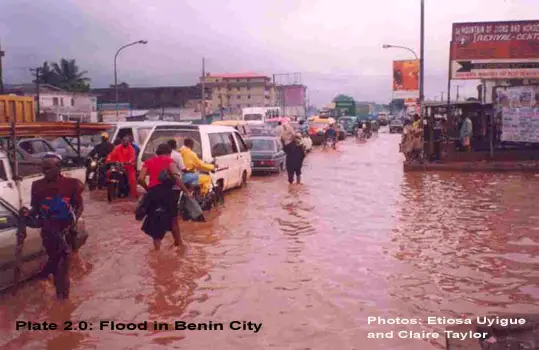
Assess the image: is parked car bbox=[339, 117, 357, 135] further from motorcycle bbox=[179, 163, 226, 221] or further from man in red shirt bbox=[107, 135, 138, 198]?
motorcycle bbox=[179, 163, 226, 221]

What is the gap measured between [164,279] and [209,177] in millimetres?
4992

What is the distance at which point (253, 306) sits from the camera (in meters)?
6.83

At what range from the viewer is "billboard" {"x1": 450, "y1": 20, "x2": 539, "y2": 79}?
79.0ft

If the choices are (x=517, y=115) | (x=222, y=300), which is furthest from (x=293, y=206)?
(x=517, y=115)

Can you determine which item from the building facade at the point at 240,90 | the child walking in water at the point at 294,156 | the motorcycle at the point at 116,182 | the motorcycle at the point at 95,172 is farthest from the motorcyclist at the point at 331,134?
the building facade at the point at 240,90

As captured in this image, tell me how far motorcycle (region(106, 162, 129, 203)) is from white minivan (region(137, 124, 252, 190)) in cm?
48

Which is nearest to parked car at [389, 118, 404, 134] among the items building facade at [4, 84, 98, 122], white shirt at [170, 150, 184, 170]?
building facade at [4, 84, 98, 122]

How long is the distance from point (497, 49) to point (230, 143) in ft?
43.7

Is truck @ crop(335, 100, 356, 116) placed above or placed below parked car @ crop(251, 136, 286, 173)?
above

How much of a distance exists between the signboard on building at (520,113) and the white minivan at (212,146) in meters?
10.8

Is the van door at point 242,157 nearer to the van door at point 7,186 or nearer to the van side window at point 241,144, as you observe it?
the van side window at point 241,144

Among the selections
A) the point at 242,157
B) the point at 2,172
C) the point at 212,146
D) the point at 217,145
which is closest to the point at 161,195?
the point at 2,172

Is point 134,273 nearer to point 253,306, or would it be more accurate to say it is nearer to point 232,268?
point 232,268

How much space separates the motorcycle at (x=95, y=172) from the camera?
15.9m
